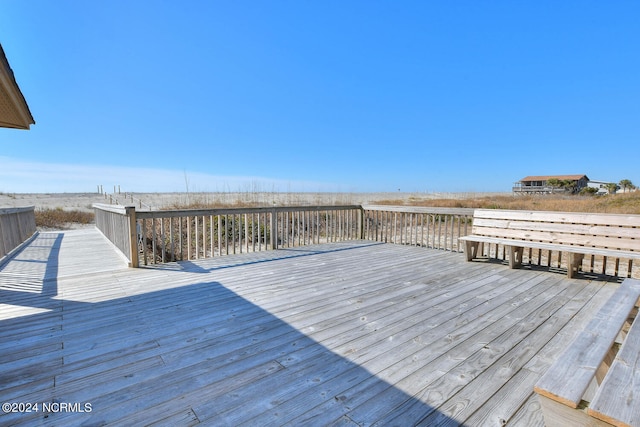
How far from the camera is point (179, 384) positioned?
1.47 meters

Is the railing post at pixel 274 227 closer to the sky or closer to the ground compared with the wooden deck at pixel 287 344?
closer to the sky

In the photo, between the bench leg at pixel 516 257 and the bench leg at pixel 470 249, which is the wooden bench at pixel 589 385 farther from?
the bench leg at pixel 470 249

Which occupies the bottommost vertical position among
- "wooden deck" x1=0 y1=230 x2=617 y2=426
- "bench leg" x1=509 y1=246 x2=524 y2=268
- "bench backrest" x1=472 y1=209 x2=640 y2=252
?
"wooden deck" x1=0 y1=230 x2=617 y2=426

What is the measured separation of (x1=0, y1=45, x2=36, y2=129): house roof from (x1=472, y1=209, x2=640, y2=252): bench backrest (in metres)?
5.70

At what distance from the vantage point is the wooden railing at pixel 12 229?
4.79 meters

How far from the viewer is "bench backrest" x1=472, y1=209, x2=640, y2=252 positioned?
126 inches

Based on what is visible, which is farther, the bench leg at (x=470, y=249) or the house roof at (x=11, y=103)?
the bench leg at (x=470, y=249)

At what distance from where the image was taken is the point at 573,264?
3.35 meters

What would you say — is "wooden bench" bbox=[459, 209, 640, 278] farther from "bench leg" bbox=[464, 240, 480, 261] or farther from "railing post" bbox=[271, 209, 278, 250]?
"railing post" bbox=[271, 209, 278, 250]

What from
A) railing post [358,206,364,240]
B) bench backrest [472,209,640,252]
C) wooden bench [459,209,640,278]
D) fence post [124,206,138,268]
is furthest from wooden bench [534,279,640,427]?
railing post [358,206,364,240]

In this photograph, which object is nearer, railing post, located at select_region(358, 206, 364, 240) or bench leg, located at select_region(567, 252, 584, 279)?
bench leg, located at select_region(567, 252, 584, 279)

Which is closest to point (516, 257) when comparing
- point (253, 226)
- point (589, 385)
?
point (589, 385)

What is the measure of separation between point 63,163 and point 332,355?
39711 millimetres

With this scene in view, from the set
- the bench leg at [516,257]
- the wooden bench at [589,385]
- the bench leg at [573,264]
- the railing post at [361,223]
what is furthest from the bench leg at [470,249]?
the wooden bench at [589,385]
